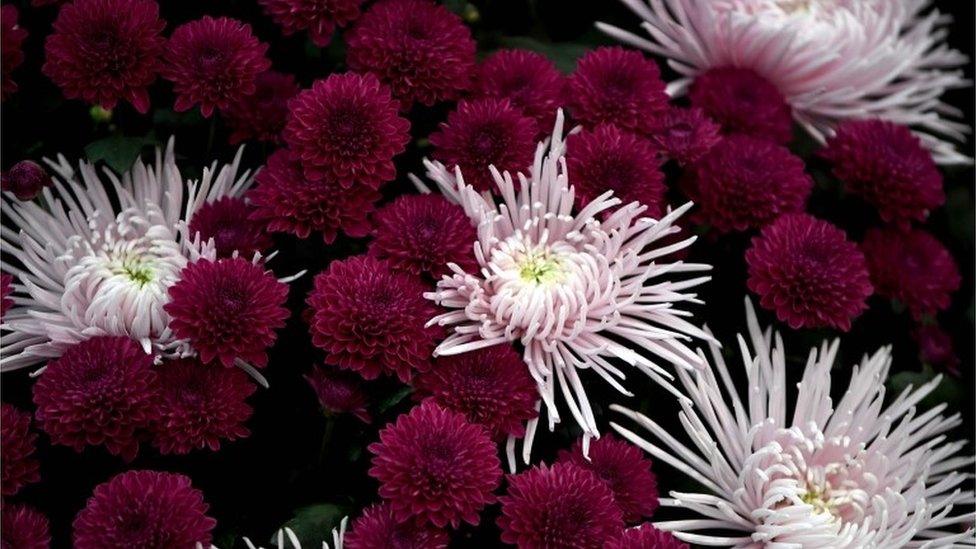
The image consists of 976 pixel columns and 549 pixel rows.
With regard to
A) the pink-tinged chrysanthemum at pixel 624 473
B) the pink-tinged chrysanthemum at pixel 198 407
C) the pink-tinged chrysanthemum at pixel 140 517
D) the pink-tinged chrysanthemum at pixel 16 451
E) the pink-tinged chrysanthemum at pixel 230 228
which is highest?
the pink-tinged chrysanthemum at pixel 230 228

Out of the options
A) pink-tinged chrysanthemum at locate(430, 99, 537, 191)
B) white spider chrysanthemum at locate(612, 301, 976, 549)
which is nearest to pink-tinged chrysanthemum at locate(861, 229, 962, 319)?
white spider chrysanthemum at locate(612, 301, 976, 549)

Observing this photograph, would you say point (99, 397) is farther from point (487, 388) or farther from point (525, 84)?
point (525, 84)

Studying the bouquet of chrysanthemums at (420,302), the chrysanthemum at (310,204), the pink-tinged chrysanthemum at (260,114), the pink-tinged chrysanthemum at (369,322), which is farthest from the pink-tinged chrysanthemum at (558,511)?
the pink-tinged chrysanthemum at (260,114)

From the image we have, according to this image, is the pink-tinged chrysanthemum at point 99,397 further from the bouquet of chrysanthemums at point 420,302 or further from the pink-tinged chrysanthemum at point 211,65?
the pink-tinged chrysanthemum at point 211,65

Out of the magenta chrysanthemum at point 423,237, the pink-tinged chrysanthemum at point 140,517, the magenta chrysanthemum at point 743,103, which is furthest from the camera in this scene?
the magenta chrysanthemum at point 743,103

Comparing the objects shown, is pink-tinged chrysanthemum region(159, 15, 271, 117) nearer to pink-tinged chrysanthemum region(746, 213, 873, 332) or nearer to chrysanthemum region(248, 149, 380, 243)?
chrysanthemum region(248, 149, 380, 243)

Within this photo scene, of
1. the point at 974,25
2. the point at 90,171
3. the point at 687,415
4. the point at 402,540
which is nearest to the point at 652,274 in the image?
the point at 687,415

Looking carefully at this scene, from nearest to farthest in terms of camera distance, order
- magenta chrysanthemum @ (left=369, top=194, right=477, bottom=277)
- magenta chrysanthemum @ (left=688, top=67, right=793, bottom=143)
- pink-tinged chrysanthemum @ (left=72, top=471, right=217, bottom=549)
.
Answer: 1. pink-tinged chrysanthemum @ (left=72, top=471, right=217, bottom=549)
2. magenta chrysanthemum @ (left=369, top=194, right=477, bottom=277)
3. magenta chrysanthemum @ (left=688, top=67, right=793, bottom=143)

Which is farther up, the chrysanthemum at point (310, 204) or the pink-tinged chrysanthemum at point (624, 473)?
the chrysanthemum at point (310, 204)

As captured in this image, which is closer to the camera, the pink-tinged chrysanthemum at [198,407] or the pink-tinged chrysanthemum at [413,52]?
the pink-tinged chrysanthemum at [198,407]
